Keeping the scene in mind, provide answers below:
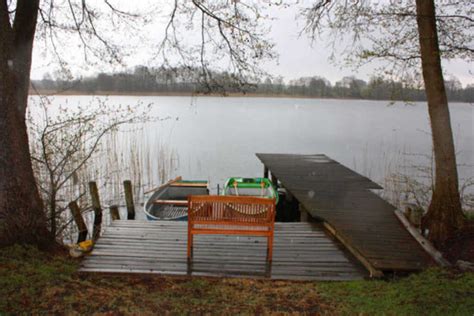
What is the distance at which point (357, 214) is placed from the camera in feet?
22.2

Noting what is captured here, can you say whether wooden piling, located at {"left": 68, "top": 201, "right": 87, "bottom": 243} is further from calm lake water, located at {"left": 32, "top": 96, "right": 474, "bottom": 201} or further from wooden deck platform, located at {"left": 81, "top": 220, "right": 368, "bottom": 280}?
calm lake water, located at {"left": 32, "top": 96, "right": 474, "bottom": 201}

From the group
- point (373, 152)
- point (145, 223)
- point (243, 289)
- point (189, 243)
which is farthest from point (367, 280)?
point (373, 152)

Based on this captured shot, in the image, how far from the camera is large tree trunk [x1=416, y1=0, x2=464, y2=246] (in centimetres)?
649

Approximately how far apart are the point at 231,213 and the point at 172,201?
4824 millimetres

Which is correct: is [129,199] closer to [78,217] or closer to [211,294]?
[78,217]

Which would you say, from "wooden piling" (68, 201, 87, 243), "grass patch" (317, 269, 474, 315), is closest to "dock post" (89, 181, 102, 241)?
"wooden piling" (68, 201, 87, 243)

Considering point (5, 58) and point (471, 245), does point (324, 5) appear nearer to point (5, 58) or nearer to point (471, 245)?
point (471, 245)

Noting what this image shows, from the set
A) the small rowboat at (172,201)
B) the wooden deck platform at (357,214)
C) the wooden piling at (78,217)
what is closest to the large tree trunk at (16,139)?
the wooden piling at (78,217)

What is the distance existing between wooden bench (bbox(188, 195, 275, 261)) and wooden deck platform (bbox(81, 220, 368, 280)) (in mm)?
394

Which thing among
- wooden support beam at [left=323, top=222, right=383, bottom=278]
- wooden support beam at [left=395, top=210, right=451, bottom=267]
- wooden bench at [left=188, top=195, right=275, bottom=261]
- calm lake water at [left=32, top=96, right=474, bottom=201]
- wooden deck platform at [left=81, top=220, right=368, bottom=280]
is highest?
wooden bench at [left=188, top=195, right=275, bottom=261]

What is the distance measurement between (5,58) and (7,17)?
1.48ft

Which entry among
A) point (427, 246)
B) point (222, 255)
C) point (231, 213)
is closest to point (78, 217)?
point (222, 255)

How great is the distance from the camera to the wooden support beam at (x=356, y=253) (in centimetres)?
477

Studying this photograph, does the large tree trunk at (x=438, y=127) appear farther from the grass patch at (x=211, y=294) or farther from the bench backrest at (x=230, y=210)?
the bench backrest at (x=230, y=210)
